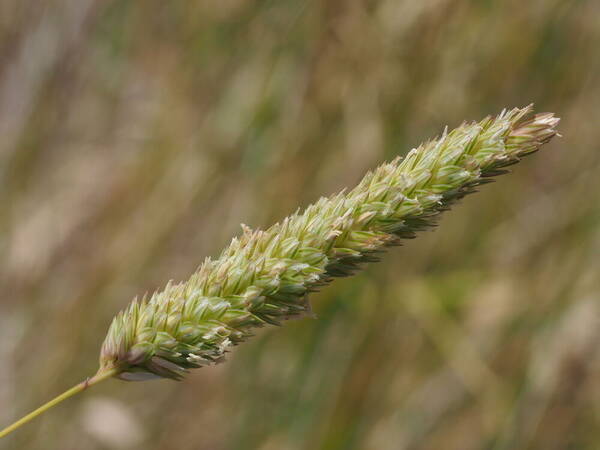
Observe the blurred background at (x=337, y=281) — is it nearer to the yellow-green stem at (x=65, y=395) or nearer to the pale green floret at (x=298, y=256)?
the pale green floret at (x=298, y=256)

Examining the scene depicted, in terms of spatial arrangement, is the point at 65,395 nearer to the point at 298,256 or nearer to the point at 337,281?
the point at 298,256

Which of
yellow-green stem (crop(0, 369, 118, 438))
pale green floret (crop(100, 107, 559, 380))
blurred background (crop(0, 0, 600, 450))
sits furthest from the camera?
blurred background (crop(0, 0, 600, 450))

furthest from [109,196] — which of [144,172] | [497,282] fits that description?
[497,282]

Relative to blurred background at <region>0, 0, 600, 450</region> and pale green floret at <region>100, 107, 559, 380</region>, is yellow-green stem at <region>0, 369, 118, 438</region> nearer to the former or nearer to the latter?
pale green floret at <region>100, 107, 559, 380</region>

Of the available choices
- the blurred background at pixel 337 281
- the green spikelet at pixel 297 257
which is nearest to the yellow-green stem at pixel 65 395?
the green spikelet at pixel 297 257

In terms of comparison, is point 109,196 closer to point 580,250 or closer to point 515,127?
point 580,250

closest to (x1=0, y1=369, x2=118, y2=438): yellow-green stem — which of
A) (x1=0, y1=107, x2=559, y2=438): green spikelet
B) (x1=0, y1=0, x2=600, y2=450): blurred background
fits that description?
(x1=0, y1=107, x2=559, y2=438): green spikelet
